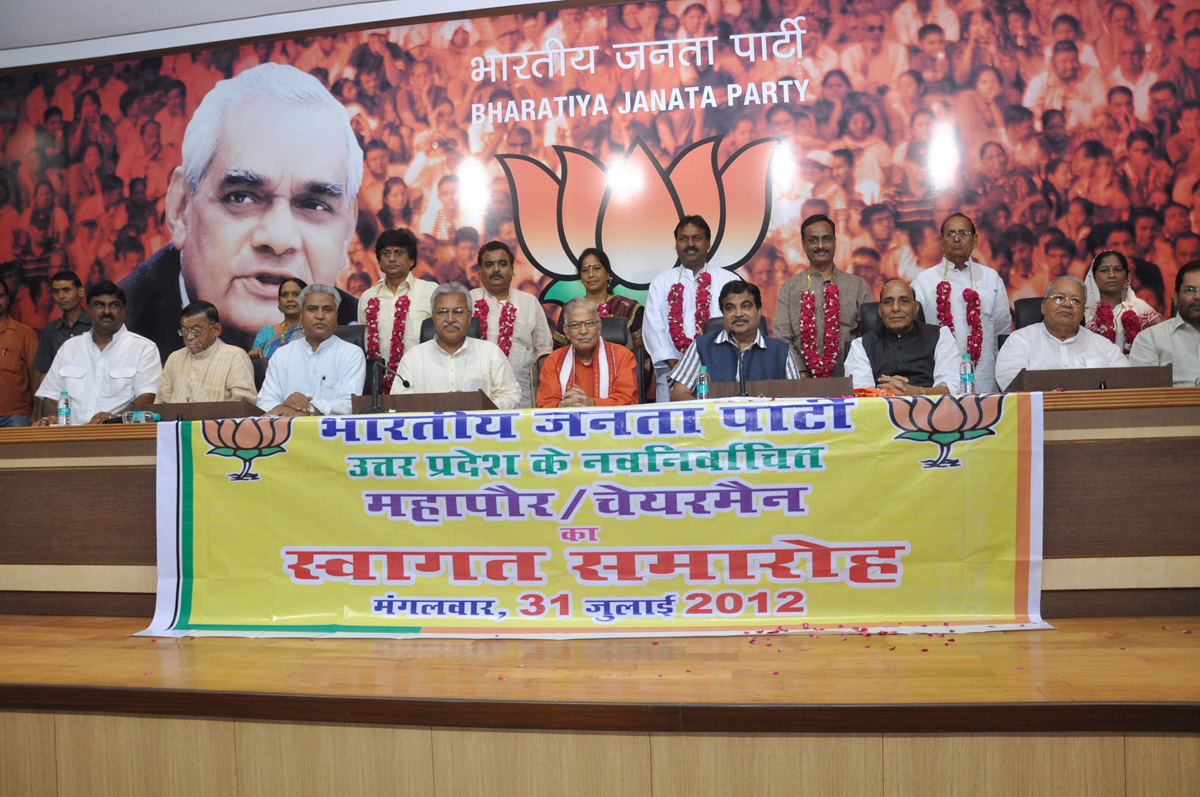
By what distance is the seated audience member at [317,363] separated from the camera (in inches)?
162

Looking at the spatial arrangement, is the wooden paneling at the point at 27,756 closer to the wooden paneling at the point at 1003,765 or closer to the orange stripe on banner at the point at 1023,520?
the wooden paneling at the point at 1003,765

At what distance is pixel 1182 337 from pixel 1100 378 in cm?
164

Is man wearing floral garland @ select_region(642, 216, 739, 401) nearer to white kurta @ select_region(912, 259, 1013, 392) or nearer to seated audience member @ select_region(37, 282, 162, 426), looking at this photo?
white kurta @ select_region(912, 259, 1013, 392)

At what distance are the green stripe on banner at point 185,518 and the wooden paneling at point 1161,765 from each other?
267 cm

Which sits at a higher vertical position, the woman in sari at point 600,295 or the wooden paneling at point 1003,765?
the woman in sari at point 600,295

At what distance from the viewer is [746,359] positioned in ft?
12.7

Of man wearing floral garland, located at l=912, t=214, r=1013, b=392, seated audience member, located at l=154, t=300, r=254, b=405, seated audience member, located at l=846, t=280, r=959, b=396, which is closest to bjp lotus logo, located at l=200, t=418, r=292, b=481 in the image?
seated audience member, located at l=154, t=300, r=254, b=405

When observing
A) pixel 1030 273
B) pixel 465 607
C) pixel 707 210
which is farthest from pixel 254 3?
pixel 1030 273

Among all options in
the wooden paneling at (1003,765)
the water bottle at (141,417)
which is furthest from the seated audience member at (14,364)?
the wooden paneling at (1003,765)

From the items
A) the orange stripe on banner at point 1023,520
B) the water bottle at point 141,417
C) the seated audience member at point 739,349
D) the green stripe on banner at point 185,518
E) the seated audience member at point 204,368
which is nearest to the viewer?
the orange stripe on banner at point 1023,520

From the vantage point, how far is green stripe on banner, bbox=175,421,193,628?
114 inches

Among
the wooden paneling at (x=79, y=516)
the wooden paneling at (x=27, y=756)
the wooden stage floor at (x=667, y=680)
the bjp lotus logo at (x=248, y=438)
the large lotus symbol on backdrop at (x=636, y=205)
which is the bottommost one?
the wooden paneling at (x=27, y=756)

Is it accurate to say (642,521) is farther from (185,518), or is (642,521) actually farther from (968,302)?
(968,302)

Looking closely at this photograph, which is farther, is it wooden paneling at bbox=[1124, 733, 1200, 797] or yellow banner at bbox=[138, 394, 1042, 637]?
yellow banner at bbox=[138, 394, 1042, 637]
